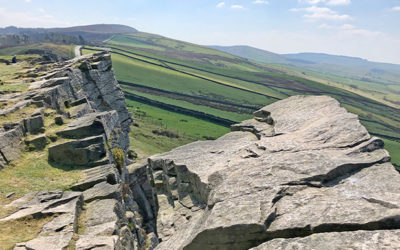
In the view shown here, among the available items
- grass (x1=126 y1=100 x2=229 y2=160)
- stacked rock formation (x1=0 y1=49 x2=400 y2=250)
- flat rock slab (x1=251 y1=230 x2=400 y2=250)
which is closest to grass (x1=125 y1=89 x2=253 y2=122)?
grass (x1=126 y1=100 x2=229 y2=160)

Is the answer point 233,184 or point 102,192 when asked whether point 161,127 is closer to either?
point 102,192

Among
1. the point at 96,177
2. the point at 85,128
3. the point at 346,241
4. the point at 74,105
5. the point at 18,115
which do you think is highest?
the point at 74,105

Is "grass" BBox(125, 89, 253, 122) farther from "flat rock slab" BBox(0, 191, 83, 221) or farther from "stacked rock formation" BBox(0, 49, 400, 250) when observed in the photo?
"flat rock slab" BBox(0, 191, 83, 221)

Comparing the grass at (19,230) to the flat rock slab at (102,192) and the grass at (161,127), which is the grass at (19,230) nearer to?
the flat rock slab at (102,192)

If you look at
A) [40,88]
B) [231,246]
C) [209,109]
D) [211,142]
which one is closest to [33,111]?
[40,88]

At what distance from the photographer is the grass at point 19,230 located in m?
18.6

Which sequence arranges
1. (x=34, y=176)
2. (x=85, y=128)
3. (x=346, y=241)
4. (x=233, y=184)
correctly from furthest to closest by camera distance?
(x=85, y=128)
(x=34, y=176)
(x=233, y=184)
(x=346, y=241)

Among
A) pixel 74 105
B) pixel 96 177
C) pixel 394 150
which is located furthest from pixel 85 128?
pixel 394 150

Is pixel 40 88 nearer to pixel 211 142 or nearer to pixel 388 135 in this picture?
pixel 211 142

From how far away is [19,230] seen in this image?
19.9 metres

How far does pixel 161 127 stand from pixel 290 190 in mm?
106555

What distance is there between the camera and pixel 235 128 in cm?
4116

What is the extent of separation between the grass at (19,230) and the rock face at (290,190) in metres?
10.0

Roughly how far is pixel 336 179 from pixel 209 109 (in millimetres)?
151640
